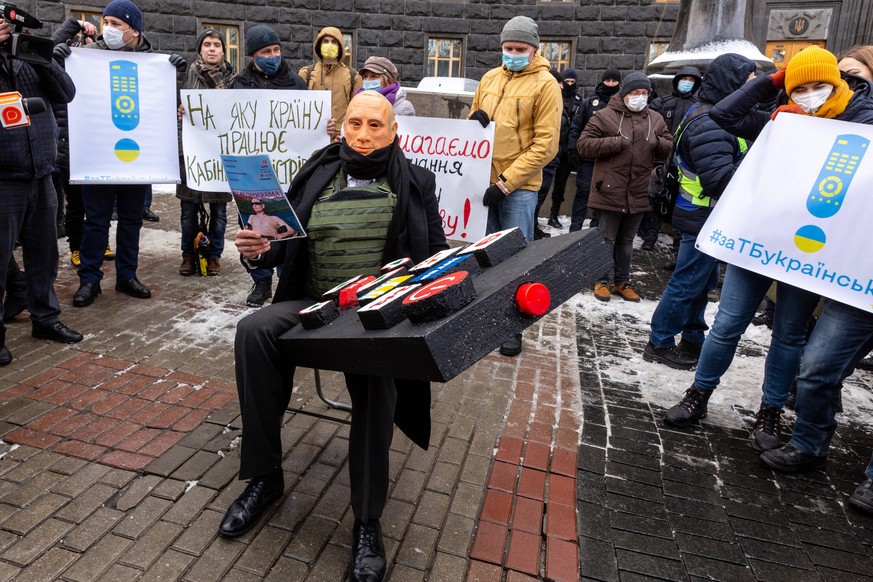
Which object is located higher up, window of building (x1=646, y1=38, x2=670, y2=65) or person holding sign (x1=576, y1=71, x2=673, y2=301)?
window of building (x1=646, y1=38, x2=670, y2=65)

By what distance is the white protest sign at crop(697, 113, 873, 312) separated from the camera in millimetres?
2895

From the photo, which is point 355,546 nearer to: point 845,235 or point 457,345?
point 457,345

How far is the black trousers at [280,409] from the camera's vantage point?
2.34m

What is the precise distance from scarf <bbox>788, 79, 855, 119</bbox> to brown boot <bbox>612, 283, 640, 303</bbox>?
301cm

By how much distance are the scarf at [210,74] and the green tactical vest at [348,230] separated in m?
3.30

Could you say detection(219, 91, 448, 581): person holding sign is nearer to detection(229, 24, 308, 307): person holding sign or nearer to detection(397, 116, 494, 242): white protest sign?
detection(397, 116, 494, 242): white protest sign

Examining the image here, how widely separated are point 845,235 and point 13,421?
4212 millimetres

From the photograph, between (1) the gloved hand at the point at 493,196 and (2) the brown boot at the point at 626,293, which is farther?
(2) the brown boot at the point at 626,293

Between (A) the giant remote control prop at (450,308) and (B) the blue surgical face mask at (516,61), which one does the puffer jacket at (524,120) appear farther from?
(A) the giant remote control prop at (450,308)

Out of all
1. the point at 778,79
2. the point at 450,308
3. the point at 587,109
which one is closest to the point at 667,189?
the point at 778,79

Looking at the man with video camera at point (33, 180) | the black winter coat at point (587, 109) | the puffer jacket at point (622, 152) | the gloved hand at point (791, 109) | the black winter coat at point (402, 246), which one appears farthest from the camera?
the black winter coat at point (587, 109)

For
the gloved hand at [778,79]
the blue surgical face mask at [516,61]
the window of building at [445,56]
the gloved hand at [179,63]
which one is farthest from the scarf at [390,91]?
the window of building at [445,56]

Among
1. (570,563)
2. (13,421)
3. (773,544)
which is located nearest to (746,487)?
(773,544)

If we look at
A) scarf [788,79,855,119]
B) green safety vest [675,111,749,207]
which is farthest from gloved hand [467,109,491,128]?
scarf [788,79,855,119]
